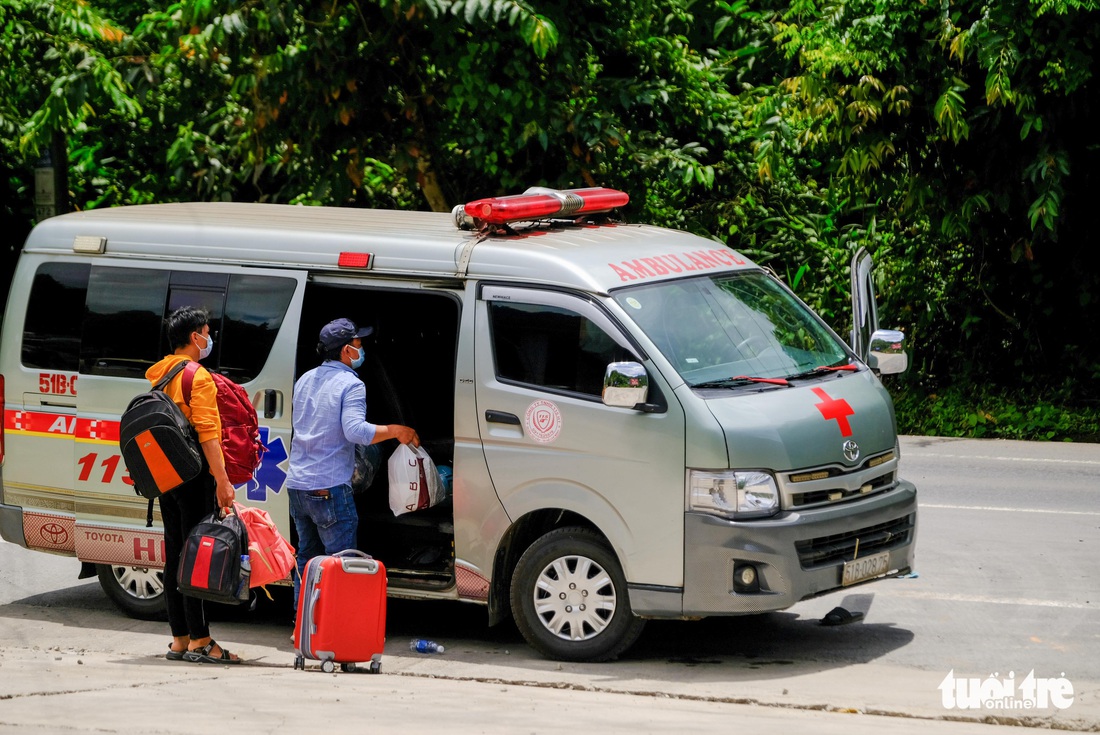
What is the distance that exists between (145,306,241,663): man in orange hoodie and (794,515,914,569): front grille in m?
2.81

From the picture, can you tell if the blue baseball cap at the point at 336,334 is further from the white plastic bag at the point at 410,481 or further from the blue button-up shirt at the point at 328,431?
the white plastic bag at the point at 410,481

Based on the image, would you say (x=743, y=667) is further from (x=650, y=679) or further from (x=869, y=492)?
(x=869, y=492)

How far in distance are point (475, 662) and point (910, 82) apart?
9.50m

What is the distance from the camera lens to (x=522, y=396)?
7566 mm

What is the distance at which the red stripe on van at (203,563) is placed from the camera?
7258mm

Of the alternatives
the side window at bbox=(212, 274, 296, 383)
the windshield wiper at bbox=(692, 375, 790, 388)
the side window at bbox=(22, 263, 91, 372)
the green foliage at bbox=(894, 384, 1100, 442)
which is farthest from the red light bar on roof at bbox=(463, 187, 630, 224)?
the green foliage at bbox=(894, 384, 1100, 442)

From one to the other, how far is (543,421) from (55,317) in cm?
315

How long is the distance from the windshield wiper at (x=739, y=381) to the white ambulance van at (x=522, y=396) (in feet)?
0.07

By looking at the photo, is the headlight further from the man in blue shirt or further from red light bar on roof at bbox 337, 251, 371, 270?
red light bar on roof at bbox 337, 251, 371, 270

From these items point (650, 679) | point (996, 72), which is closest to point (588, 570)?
point (650, 679)

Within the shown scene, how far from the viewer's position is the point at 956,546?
10039 millimetres

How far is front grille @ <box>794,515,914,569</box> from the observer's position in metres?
7.20

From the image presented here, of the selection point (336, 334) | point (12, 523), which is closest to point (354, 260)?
point (336, 334)

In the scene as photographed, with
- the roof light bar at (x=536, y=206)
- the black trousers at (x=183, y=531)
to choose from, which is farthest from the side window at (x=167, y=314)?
the roof light bar at (x=536, y=206)
